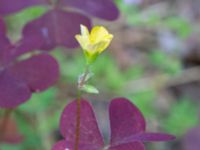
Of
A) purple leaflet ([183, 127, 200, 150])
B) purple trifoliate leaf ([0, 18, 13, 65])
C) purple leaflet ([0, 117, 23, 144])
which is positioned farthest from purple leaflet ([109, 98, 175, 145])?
purple leaflet ([0, 117, 23, 144])

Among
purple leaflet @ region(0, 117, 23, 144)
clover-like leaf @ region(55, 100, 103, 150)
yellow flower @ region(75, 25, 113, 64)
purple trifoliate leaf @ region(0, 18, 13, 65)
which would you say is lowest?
clover-like leaf @ region(55, 100, 103, 150)

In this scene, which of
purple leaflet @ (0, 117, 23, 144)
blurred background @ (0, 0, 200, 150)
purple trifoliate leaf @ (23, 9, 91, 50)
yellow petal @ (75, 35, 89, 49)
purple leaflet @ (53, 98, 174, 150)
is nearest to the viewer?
yellow petal @ (75, 35, 89, 49)

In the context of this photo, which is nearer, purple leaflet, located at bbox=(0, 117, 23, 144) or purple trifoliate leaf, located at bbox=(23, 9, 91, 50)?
purple trifoliate leaf, located at bbox=(23, 9, 91, 50)

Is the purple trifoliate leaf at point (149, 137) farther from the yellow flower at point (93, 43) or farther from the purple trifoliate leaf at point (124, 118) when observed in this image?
the yellow flower at point (93, 43)

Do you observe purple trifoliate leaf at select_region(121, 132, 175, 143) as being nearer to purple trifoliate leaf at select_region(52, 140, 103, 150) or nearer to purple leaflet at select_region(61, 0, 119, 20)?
purple trifoliate leaf at select_region(52, 140, 103, 150)

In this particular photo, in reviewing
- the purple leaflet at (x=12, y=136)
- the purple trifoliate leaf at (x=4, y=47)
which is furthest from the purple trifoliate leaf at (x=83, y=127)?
the purple leaflet at (x=12, y=136)

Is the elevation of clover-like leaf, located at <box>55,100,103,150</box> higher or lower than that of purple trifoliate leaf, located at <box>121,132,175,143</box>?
higher

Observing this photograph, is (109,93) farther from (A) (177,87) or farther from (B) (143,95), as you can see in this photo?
(A) (177,87)
